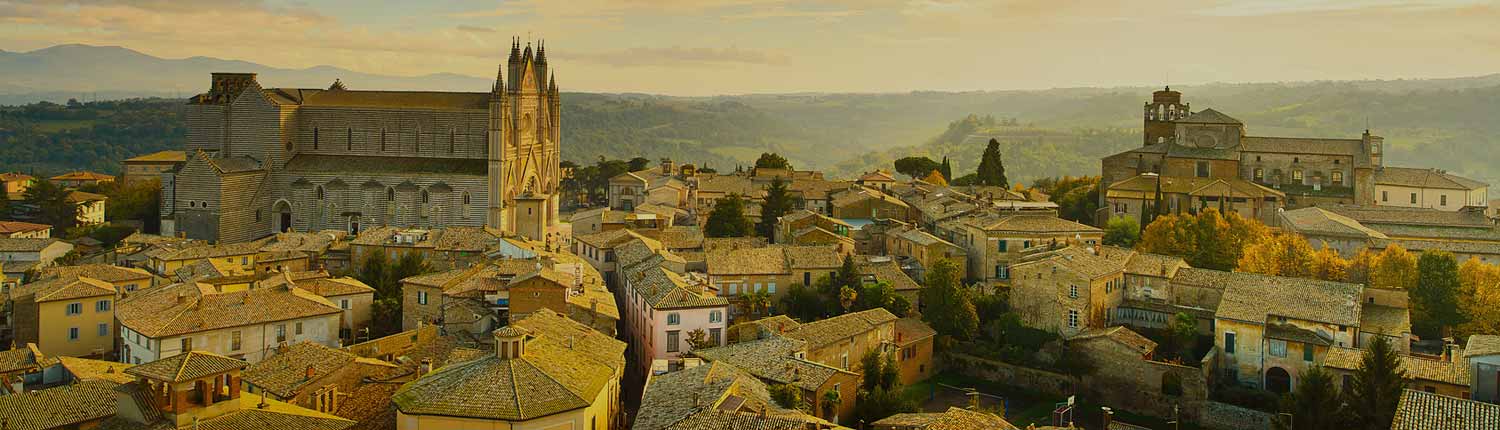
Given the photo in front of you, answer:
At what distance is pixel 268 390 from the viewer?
2817 cm

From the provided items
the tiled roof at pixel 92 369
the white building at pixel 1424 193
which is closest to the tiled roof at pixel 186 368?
the tiled roof at pixel 92 369

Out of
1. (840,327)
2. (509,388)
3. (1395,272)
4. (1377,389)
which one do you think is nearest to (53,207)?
(840,327)

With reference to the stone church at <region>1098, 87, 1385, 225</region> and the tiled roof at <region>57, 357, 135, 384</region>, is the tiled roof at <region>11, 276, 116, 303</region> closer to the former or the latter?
the tiled roof at <region>57, 357, 135, 384</region>

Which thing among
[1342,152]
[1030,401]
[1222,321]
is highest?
[1342,152]

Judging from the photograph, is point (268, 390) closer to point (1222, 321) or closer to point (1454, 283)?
point (1222, 321)

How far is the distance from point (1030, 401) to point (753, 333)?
828 centimetres

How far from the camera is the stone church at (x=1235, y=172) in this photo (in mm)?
54625

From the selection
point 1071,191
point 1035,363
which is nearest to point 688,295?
point 1035,363

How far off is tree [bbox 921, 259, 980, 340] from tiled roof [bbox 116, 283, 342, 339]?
18.2m

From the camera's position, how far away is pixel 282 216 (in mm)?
65438

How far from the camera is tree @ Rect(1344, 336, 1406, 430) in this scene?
2941cm

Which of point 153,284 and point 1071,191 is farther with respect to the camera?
point 1071,191

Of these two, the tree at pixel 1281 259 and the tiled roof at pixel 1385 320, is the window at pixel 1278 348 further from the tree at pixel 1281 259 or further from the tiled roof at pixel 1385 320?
the tree at pixel 1281 259

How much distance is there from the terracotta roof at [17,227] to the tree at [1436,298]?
5745 centimetres
